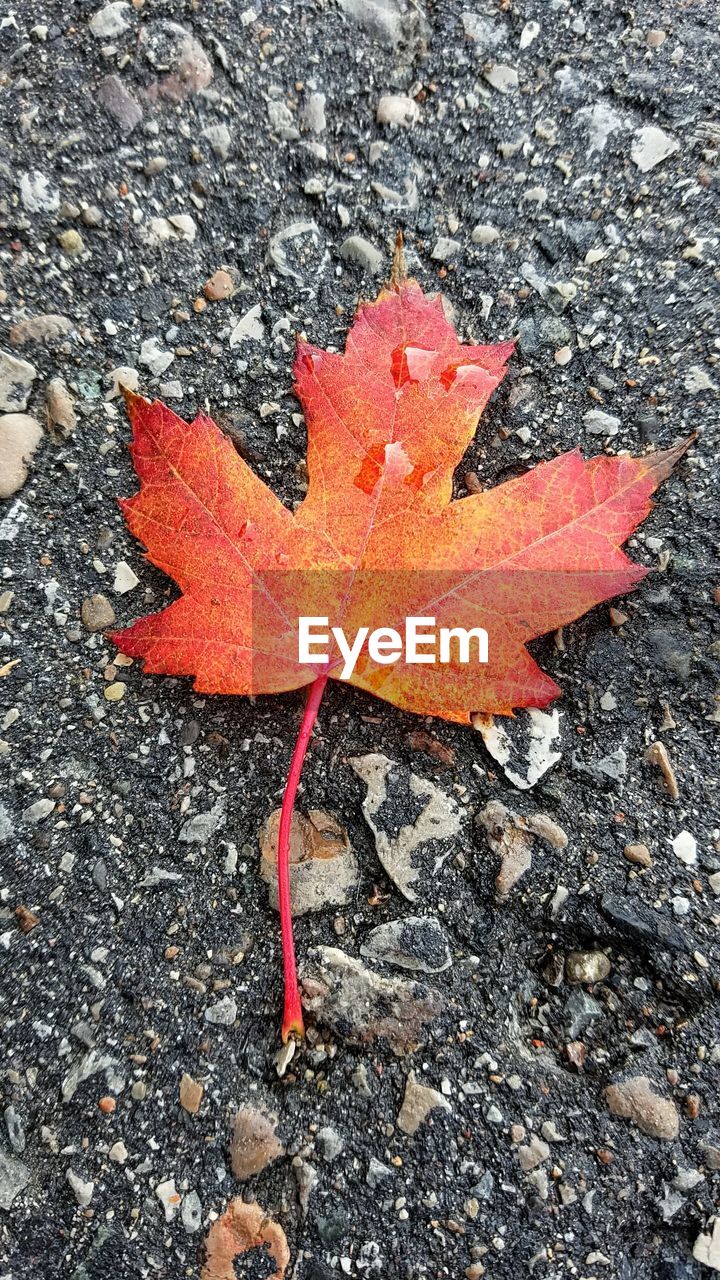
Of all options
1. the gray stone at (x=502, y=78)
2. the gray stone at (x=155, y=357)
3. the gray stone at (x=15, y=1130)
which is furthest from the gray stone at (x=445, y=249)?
the gray stone at (x=15, y=1130)

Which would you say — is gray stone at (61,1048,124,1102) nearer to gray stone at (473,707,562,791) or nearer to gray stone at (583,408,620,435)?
gray stone at (473,707,562,791)

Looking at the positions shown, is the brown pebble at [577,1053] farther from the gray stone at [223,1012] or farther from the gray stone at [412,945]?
the gray stone at [223,1012]

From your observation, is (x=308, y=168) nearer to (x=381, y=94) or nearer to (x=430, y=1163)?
(x=381, y=94)

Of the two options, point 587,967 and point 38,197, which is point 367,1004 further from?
point 38,197

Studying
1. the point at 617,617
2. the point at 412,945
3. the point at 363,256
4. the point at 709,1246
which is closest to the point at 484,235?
the point at 363,256

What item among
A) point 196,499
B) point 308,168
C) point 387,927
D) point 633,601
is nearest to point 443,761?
point 387,927

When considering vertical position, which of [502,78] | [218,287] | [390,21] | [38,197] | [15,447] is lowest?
[15,447]
